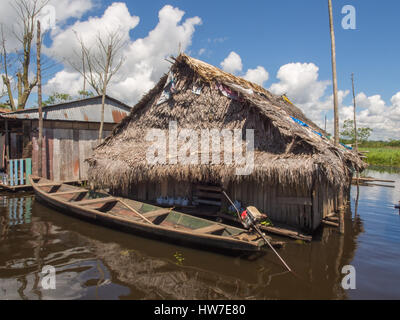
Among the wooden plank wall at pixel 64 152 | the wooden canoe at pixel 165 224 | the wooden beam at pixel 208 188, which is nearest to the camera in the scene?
the wooden canoe at pixel 165 224

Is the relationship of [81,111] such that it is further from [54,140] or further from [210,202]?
[210,202]

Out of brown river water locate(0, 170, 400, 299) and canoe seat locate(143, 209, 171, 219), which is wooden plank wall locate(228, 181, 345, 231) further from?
canoe seat locate(143, 209, 171, 219)

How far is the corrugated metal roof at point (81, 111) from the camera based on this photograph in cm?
1116

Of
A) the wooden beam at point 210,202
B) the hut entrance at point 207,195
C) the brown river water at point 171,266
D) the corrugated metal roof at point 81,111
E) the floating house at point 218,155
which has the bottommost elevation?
the brown river water at point 171,266

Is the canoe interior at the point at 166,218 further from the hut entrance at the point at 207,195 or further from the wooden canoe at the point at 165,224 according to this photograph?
the hut entrance at the point at 207,195

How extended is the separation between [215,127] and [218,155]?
3.24 feet

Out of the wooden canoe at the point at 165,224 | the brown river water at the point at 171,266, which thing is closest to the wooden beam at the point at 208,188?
the wooden canoe at the point at 165,224

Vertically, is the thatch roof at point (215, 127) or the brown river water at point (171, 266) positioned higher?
the thatch roof at point (215, 127)

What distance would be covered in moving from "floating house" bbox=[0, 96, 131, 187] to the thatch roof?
3.14 m

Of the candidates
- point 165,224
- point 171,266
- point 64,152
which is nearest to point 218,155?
point 165,224

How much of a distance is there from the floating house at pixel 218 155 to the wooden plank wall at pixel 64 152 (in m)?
3.11

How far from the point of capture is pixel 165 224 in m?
6.91

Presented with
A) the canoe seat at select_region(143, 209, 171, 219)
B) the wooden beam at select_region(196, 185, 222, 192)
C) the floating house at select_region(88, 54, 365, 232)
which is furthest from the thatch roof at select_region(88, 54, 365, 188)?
the canoe seat at select_region(143, 209, 171, 219)
